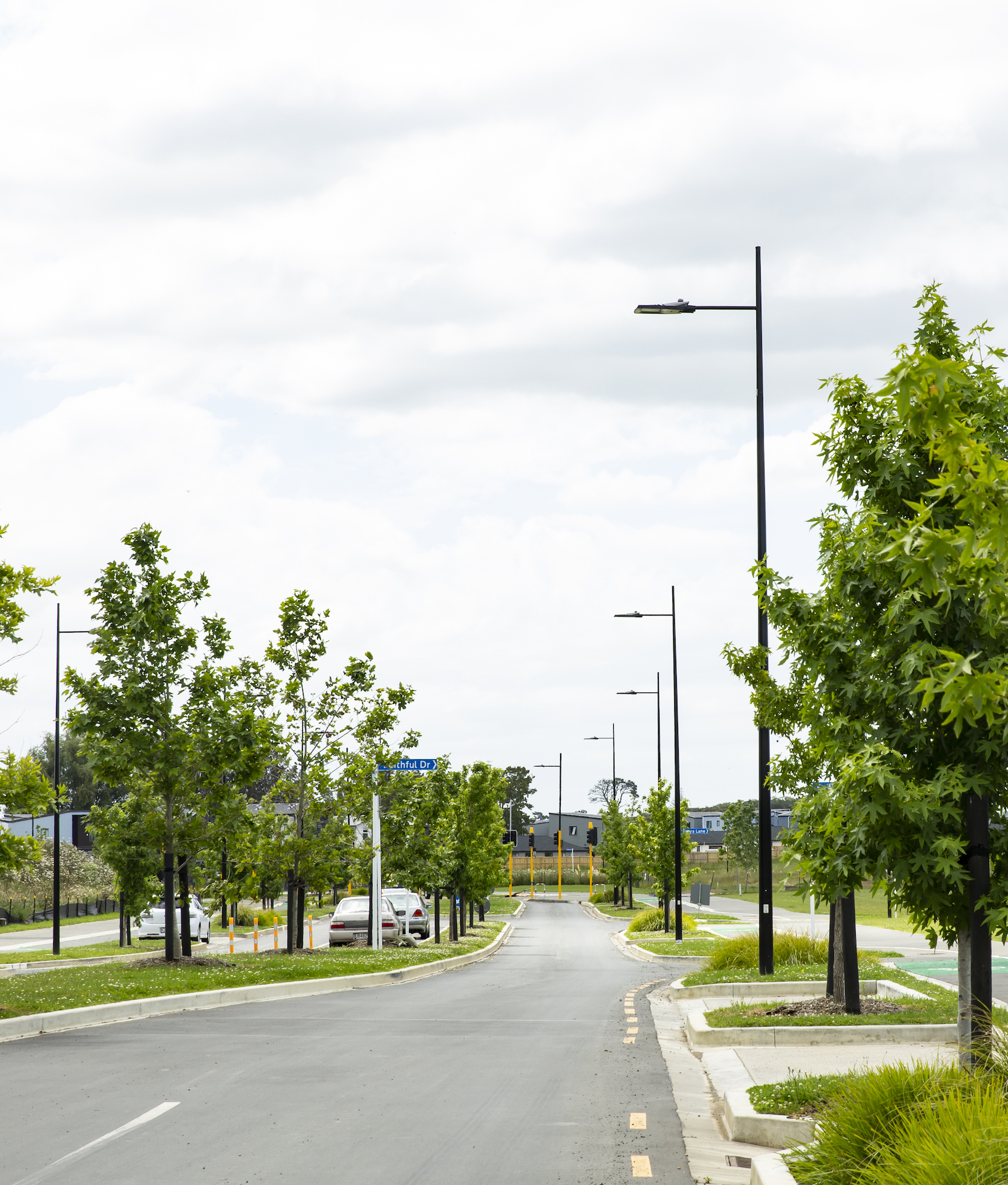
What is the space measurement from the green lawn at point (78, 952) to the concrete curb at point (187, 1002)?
11317 millimetres

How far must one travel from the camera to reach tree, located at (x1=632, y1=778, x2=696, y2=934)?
164 feet

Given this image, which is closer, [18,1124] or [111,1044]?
[18,1124]

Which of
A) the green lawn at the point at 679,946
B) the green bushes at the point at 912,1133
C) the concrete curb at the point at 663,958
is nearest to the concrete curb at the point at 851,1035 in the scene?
the green bushes at the point at 912,1133

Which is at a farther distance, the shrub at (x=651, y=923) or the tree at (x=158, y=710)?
the shrub at (x=651, y=923)

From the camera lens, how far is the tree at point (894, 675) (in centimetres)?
847

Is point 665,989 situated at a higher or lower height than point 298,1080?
lower

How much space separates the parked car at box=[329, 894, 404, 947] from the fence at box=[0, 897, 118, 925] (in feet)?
68.3

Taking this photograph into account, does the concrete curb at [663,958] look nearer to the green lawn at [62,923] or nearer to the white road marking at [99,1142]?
the white road marking at [99,1142]

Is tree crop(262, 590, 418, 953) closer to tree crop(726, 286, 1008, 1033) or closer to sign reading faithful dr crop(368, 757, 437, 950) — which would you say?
sign reading faithful dr crop(368, 757, 437, 950)

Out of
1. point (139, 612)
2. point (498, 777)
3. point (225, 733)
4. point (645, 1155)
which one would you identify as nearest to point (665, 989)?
point (225, 733)

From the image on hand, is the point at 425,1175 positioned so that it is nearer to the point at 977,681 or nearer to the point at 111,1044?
the point at 977,681

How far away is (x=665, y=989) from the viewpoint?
875 inches

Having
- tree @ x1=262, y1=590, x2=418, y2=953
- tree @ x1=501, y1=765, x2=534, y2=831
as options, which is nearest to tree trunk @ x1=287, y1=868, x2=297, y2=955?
tree @ x1=262, y1=590, x2=418, y2=953

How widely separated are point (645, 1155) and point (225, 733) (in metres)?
15.2
